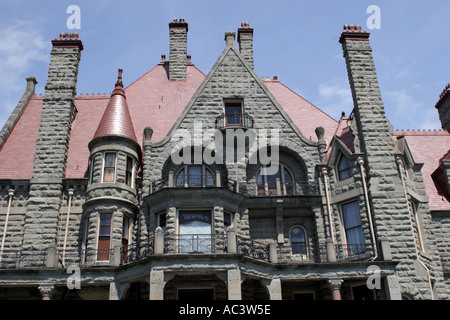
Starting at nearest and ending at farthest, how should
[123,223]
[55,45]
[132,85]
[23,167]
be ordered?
Answer: [123,223], [23,167], [55,45], [132,85]

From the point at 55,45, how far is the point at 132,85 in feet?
15.6

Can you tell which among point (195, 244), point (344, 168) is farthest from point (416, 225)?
point (195, 244)

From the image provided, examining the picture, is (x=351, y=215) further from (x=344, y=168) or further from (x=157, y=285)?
(x=157, y=285)

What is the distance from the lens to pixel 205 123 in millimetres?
22625

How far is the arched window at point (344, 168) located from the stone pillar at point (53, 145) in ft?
40.9

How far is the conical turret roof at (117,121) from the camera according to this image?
70.9 feet

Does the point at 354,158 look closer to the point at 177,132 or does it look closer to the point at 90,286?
the point at 177,132

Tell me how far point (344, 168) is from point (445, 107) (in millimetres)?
11414

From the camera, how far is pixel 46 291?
17906mm

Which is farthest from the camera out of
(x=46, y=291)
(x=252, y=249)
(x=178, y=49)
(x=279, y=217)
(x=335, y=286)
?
(x=178, y=49)

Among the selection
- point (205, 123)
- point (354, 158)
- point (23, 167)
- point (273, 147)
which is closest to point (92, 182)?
point (23, 167)

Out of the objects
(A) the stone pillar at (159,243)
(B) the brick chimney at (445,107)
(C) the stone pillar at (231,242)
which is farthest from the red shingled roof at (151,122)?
(C) the stone pillar at (231,242)

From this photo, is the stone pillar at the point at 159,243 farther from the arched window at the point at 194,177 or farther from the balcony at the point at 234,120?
the balcony at the point at 234,120

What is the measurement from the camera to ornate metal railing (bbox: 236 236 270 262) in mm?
18438
